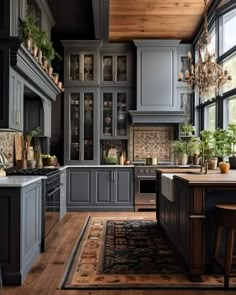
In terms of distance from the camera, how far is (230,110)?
5.69 m

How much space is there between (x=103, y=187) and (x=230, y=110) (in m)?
2.86

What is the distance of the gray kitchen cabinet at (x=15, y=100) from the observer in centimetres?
383

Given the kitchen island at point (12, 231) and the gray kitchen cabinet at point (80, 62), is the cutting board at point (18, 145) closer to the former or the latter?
the kitchen island at point (12, 231)

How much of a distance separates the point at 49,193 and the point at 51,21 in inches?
139

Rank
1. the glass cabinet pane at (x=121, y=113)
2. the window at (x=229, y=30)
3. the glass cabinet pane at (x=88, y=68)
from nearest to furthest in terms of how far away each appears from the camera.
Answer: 1. the window at (x=229, y=30)
2. the glass cabinet pane at (x=88, y=68)
3. the glass cabinet pane at (x=121, y=113)

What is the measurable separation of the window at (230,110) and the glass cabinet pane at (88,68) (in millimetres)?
2893

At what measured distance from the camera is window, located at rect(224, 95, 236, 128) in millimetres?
5541

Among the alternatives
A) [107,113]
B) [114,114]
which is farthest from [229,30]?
[107,113]

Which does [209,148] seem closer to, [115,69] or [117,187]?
[117,187]

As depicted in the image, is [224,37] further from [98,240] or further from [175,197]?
[98,240]

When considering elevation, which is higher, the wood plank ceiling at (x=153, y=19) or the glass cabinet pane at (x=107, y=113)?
the wood plank ceiling at (x=153, y=19)

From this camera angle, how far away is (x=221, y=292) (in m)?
A: 2.93

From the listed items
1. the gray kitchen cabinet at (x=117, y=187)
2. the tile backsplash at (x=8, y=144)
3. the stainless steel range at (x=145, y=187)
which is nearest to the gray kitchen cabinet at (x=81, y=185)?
the gray kitchen cabinet at (x=117, y=187)

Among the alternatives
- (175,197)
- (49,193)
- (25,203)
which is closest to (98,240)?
(49,193)
